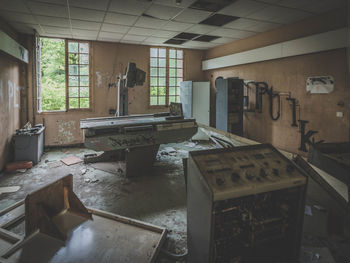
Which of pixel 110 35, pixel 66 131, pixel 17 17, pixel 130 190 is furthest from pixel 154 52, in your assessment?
pixel 130 190

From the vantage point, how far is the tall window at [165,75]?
6898mm

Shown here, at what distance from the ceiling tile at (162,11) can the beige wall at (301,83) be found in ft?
7.68

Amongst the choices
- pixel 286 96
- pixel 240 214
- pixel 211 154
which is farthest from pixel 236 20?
pixel 240 214

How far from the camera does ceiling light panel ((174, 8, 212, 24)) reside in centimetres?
402

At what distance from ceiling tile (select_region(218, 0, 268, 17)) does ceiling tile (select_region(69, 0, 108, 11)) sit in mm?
1912

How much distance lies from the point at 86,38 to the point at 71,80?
1121 millimetres

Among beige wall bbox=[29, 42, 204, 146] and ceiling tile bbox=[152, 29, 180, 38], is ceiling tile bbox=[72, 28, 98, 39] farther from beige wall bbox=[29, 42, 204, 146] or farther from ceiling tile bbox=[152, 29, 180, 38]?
ceiling tile bbox=[152, 29, 180, 38]

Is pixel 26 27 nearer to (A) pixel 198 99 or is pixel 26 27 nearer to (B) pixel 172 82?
(B) pixel 172 82

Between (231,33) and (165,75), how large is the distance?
2377 mm

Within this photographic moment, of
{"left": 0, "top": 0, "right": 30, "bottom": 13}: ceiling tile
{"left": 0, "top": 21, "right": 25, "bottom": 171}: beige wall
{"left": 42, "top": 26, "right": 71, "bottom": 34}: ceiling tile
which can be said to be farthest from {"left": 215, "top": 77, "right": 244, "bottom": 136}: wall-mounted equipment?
{"left": 0, "top": 21, "right": 25, "bottom": 171}: beige wall

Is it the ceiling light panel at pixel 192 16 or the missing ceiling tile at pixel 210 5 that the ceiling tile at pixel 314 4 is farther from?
the ceiling light panel at pixel 192 16

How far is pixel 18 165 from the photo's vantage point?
425cm

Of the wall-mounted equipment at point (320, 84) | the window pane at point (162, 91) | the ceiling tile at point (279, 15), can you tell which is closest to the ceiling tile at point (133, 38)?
the window pane at point (162, 91)

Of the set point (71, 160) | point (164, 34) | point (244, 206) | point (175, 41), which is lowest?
point (71, 160)
